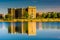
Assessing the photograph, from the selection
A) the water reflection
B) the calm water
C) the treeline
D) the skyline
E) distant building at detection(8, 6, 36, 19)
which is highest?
the skyline

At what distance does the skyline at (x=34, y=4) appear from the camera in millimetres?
1992

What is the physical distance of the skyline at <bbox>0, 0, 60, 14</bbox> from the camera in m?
1.99

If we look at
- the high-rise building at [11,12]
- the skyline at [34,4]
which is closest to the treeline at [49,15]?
the skyline at [34,4]

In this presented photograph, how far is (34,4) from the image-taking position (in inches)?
78.6

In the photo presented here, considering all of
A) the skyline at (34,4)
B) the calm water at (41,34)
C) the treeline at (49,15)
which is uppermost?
the skyline at (34,4)

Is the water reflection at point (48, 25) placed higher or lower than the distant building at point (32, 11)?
lower

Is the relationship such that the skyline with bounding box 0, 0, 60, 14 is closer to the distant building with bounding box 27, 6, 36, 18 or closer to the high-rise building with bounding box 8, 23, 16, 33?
the distant building with bounding box 27, 6, 36, 18

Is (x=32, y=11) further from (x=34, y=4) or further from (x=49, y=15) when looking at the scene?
(x=49, y=15)

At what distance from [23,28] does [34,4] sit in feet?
1.14

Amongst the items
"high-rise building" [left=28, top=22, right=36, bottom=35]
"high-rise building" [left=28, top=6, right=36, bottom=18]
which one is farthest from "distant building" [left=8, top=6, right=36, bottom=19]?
"high-rise building" [left=28, top=22, right=36, bottom=35]

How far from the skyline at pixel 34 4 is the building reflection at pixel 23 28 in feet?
0.69

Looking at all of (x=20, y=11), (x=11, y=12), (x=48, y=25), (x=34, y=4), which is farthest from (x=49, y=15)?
(x=11, y=12)

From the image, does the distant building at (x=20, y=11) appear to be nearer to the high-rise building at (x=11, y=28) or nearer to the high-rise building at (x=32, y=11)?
the high-rise building at (x=32, y=11)

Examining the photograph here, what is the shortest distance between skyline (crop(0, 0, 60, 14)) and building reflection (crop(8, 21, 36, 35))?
209 mm
